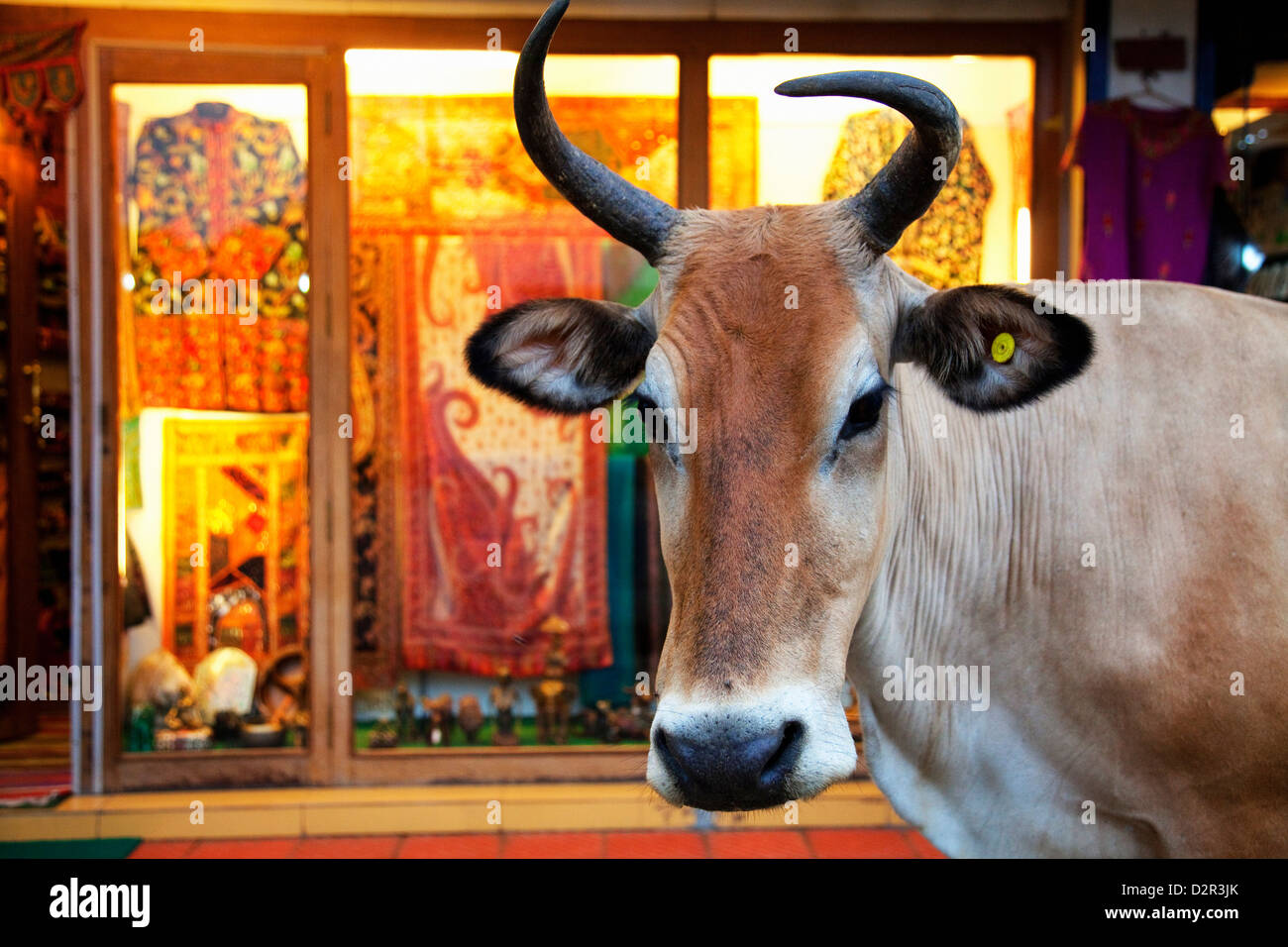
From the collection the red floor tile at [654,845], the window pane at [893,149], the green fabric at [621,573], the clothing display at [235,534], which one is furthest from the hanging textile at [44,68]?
the red floor tile at [654,845]

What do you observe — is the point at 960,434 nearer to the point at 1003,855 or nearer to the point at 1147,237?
the point at 1003,855

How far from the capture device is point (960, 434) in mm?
2535

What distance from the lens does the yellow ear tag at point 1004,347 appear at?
7.08ft

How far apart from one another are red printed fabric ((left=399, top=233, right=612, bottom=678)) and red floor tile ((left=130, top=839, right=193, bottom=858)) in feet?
4.37

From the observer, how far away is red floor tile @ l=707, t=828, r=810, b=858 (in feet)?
14.8

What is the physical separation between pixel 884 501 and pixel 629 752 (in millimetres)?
3238

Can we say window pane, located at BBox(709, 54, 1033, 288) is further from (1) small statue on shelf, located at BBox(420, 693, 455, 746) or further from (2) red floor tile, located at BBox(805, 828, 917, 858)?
(1) small statue on shelf, located at BBox(420, 693, 455, 746)

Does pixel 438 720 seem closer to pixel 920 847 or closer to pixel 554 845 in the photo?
pixel 554 845

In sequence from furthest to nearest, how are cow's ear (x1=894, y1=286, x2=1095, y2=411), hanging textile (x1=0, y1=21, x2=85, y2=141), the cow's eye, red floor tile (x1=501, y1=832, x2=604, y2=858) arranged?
hanging textile (x1=0, y1=21, x2=85, y2=141) → red floor tile (x1=501, y1=832, x2=604, y2=858) → cow's ear (x1=894, y1=286, x2=1095, y2=411) → the cow's eye

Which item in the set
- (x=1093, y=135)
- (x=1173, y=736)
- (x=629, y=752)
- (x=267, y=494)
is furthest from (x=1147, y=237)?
(x=267, y=494)

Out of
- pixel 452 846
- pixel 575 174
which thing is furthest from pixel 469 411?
pixel 575 174

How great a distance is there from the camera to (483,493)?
5137 millimetres

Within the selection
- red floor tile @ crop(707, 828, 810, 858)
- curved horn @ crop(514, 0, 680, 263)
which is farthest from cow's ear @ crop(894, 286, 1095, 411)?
red floor tile @ crop(707, 828, 810, 858)
